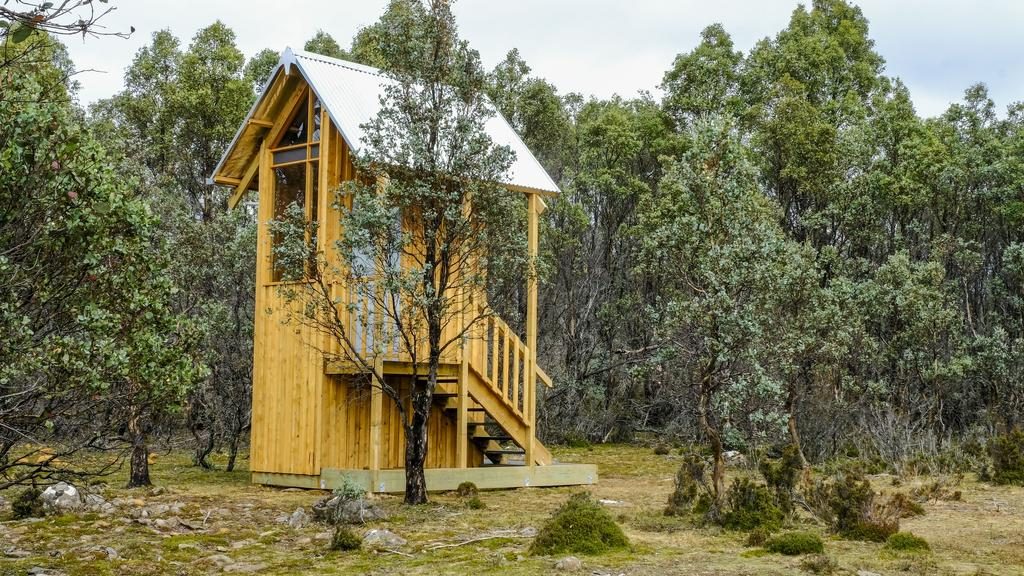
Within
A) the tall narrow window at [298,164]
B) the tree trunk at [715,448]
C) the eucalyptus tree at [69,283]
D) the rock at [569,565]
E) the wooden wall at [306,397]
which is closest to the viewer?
the eucalyptus tree at [69,283]

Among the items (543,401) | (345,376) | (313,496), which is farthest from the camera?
(543,401)

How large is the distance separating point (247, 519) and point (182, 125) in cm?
1867

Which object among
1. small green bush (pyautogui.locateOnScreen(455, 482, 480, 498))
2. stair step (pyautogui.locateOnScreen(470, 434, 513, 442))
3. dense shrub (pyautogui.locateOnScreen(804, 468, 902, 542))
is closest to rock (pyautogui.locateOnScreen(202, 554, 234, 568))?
small green bush (pyautogui.locateOnScreen(455, 482, 480, 498))

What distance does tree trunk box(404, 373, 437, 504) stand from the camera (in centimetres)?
1355

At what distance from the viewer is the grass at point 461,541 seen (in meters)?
8.87

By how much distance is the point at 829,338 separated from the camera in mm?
19859

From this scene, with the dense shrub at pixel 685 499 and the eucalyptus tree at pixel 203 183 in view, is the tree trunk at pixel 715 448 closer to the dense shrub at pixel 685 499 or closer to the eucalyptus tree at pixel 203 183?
the dense shrub at pixel 685 499

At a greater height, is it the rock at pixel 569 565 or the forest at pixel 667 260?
the forest at pixel 667 260

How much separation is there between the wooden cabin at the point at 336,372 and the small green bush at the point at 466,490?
32cm

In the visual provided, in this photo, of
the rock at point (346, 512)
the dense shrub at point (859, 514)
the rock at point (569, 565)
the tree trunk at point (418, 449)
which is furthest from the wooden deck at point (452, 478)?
the rock at point (569, 565)

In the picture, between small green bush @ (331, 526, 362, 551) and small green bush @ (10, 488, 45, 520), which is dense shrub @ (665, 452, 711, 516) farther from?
small green bush @ (10, 488, 45, 520)

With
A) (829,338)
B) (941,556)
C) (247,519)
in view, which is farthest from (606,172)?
(941,556)

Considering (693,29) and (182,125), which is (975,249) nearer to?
(693,29)

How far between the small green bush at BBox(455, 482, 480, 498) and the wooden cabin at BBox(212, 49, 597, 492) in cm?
32
